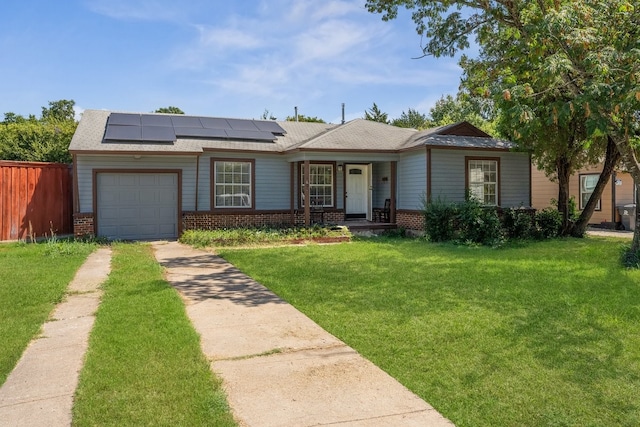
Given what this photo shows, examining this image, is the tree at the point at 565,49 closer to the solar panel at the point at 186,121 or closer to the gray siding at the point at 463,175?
the gray siding at the point at 463,175

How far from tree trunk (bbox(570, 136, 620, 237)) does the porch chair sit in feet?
19.4

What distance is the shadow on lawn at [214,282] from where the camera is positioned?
679 cm

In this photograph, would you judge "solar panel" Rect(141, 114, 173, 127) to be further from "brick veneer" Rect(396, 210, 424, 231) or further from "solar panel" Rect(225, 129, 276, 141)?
"brick veneer" Rect(396, 210, 424, 231)

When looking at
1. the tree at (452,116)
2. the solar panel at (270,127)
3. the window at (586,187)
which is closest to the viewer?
the solar panel at (270,127)

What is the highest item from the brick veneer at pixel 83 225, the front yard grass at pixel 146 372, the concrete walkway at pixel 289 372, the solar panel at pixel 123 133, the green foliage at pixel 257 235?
the solar panel at pixel 123 133

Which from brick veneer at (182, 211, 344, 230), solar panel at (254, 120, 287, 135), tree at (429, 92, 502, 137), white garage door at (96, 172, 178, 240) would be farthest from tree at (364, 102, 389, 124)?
white garage door at (96, 172, 178, 240)

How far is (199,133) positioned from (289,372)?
12877 millimetres

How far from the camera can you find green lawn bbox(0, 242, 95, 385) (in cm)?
477

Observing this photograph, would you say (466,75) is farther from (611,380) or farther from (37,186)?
(37,186)

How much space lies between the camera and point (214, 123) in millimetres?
17094

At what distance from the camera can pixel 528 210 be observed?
609 inches

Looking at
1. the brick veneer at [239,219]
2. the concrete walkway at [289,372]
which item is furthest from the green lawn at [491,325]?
the brick veneer at [239,219]

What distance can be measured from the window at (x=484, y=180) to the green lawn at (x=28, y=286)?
11.5 meters

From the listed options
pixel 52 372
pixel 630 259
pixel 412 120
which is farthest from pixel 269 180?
pixel 412 120
